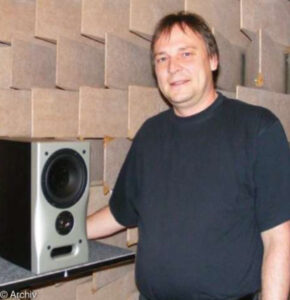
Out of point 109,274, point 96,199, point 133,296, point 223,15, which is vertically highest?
point 223,15

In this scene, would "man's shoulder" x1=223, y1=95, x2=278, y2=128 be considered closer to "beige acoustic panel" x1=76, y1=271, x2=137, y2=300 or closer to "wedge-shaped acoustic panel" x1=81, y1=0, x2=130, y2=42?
"wedge-shaped acoustic panel" x1=81, y1=0, x2=130, y2=42

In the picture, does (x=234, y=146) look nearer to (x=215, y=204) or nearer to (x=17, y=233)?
(x=215, y=204)

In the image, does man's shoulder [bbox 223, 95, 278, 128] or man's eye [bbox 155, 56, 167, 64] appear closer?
man's shoulder [bbox 223, 95, 278, 128]

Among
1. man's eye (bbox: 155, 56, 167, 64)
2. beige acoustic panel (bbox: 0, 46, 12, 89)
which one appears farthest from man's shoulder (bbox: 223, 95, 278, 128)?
beige acoustic panel (bbox: 0, 46, 12, 89)

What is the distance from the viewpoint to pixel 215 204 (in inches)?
50.1

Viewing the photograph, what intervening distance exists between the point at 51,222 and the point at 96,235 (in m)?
0.36

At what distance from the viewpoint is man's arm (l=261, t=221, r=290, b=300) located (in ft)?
4.04

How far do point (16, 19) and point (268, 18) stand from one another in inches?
40.0

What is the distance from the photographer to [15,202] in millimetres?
1247

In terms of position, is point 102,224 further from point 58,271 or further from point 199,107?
point 199,107

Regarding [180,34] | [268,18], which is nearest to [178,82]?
[180,34]

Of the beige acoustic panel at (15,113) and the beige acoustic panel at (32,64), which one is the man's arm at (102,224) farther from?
the beige acoustic panel at (32,64)

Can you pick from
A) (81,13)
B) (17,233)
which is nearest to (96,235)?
(17,233)

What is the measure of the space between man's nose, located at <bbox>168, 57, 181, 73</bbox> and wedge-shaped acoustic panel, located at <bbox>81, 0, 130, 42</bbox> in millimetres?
372
